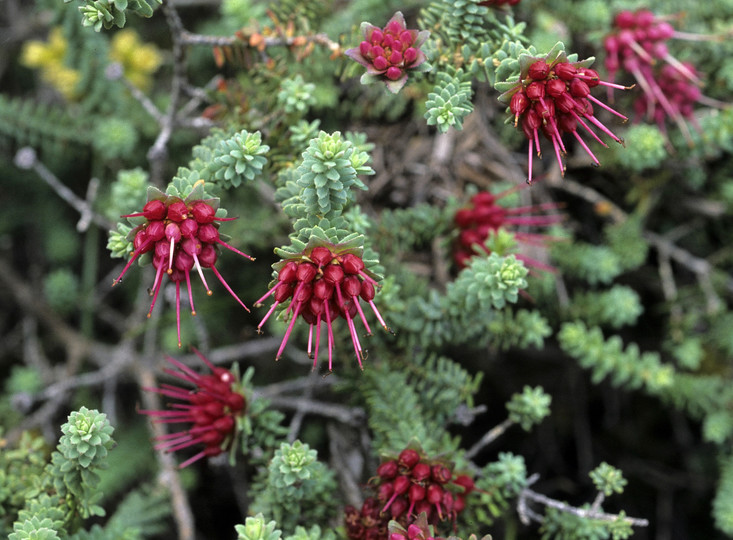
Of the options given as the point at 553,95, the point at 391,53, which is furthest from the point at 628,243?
the point at 391,53

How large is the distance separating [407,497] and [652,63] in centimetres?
170

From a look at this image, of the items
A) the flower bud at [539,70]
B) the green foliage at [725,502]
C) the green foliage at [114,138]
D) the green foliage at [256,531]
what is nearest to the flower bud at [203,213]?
the green foliage at [256,531]

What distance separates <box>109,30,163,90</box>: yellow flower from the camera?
290cm

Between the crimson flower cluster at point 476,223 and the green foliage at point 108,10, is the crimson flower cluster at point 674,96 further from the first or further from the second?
the green foliage at point 108,10

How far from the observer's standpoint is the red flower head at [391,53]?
5.21 feet

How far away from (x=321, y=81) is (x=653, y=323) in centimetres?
194

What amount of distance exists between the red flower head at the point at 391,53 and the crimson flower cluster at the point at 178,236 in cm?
55

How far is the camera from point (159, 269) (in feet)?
4.70

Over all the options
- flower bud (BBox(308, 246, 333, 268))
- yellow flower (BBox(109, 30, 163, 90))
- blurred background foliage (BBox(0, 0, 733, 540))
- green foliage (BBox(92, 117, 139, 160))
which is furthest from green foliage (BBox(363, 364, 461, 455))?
yellow flower (BBox(109, 30, 163, 90))

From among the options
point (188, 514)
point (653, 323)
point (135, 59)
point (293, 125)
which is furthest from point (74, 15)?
point (653, 323)

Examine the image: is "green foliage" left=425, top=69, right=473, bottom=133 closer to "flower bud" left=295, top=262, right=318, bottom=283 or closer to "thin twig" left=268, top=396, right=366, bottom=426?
"flower bud" left=295, top=262, right=318, bottom=283

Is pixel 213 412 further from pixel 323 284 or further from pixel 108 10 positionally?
pixel 108 10

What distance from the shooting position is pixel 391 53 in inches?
62.8

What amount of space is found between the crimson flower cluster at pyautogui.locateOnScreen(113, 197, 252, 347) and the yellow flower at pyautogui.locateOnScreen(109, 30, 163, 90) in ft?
5.70
